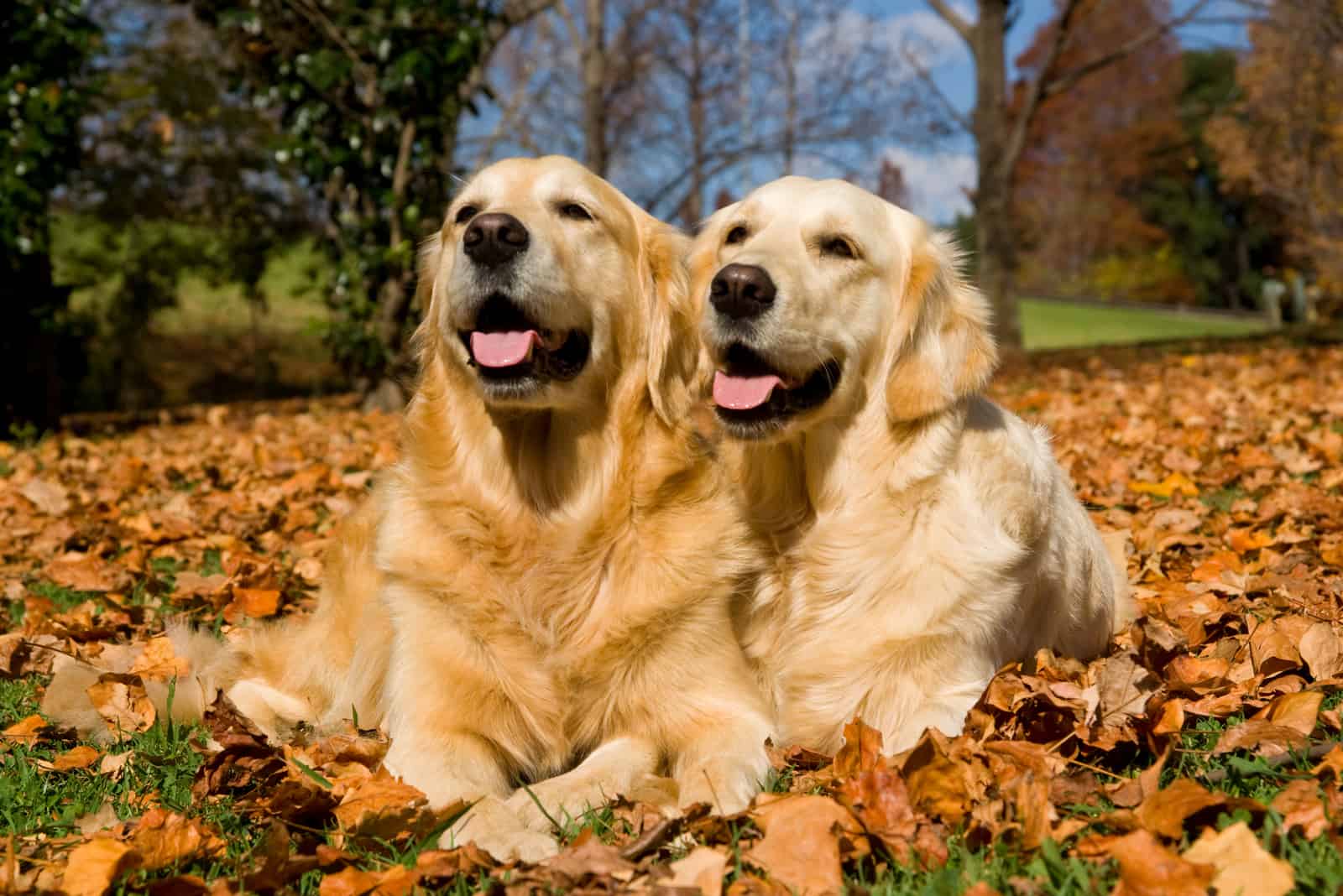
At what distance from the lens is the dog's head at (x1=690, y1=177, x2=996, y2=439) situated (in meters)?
2.80

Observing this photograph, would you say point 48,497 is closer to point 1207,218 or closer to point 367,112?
point 367,112

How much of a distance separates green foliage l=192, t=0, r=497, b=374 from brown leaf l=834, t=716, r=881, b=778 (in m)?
8.05

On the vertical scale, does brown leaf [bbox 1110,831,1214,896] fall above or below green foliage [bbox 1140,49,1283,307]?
below

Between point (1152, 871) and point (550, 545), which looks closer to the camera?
point (1152, 871)

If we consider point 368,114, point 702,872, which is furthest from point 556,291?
point 368,114

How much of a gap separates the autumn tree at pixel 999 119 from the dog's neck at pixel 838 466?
1224 centimetres

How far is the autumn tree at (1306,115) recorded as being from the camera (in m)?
15.1

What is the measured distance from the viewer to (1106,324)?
3244 cm

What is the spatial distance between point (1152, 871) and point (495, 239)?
199cm

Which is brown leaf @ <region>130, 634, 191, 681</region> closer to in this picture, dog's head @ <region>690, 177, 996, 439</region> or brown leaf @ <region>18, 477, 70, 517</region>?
dog's head @ <region>690, 177, 996, 439</region>

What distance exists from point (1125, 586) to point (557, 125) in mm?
17737

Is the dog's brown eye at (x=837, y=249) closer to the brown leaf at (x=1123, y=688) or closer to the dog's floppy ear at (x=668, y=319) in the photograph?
the dog's floppy ear at (x=668, y=319)

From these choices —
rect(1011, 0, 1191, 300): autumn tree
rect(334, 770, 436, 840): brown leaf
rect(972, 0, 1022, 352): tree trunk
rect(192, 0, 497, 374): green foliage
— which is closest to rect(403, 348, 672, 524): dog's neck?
rect(334, 770, 436, 840): brown leaf

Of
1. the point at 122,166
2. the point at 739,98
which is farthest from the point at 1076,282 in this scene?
the point at 122,166
